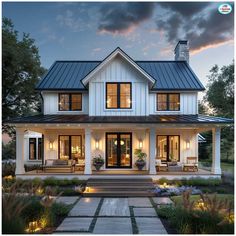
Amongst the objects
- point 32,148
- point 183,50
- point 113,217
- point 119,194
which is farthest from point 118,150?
point 32,148

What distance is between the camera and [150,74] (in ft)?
63.6

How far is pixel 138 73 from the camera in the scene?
55.4ft

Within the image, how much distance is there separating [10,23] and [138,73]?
1234 cm

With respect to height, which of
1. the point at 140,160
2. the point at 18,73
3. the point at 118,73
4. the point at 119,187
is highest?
the point at 18,73

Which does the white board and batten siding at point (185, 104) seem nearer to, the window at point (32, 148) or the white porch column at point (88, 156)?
the white porch column at point (88, 156)

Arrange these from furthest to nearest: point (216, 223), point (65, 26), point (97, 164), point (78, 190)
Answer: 1. point (97, 164)
2. point (78, 190)
3. point (65, 26)
4. point (216, 223)

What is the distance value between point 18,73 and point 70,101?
7.71 metres

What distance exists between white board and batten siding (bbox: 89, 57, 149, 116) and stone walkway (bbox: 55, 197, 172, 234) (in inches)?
249

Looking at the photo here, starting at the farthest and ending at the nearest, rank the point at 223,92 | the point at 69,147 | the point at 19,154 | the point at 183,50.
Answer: the point at 223,92, the point at 183,50, the point at 69,147, the point at 19,154

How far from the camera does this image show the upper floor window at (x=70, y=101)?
18156mm

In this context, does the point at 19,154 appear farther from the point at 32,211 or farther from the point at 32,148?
the point at 32,148

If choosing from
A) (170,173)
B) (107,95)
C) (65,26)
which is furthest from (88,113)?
(65,26)

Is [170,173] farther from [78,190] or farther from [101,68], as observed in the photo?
[101,68]

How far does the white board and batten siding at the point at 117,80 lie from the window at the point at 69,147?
7.59ft
